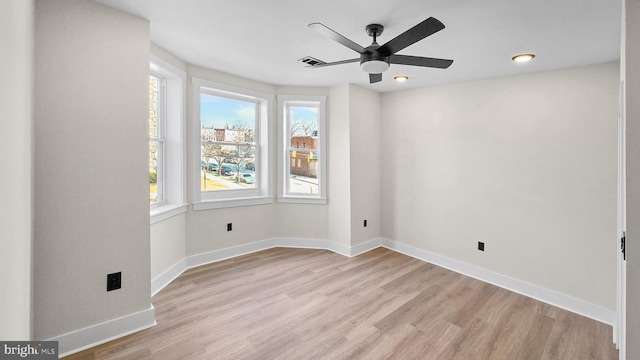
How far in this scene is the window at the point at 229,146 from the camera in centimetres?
351

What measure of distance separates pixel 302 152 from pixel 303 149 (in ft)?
0.17

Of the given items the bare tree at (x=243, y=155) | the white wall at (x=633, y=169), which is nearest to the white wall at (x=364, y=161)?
the bare tree at (x=243, y=155)

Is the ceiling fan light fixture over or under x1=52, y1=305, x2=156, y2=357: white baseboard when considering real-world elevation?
over

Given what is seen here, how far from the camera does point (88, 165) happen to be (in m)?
1.97

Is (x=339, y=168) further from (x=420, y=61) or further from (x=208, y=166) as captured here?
(x=420, y=61)

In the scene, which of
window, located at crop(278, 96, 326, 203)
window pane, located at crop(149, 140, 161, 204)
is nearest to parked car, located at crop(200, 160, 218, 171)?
window pane, located at crop(149, 140, 161, 204)

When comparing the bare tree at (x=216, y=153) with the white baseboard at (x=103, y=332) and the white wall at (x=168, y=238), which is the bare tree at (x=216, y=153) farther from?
the white baseboard at (x=103, y=332)

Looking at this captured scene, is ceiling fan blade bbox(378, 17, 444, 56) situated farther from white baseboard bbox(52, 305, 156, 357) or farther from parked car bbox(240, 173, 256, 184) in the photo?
white baseboard bbox(52, 305, 156, 357)

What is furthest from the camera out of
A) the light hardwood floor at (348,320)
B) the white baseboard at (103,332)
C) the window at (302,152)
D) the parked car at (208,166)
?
the window at (302,152)

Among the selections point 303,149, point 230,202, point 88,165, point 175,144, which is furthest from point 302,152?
point 88,165

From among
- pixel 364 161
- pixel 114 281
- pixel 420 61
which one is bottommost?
pixel 114 281

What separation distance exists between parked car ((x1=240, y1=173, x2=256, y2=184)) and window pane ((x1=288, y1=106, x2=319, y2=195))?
0.58 m

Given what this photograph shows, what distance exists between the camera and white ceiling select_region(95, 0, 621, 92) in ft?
6.19

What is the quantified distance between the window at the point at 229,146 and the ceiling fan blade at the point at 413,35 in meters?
2.39
